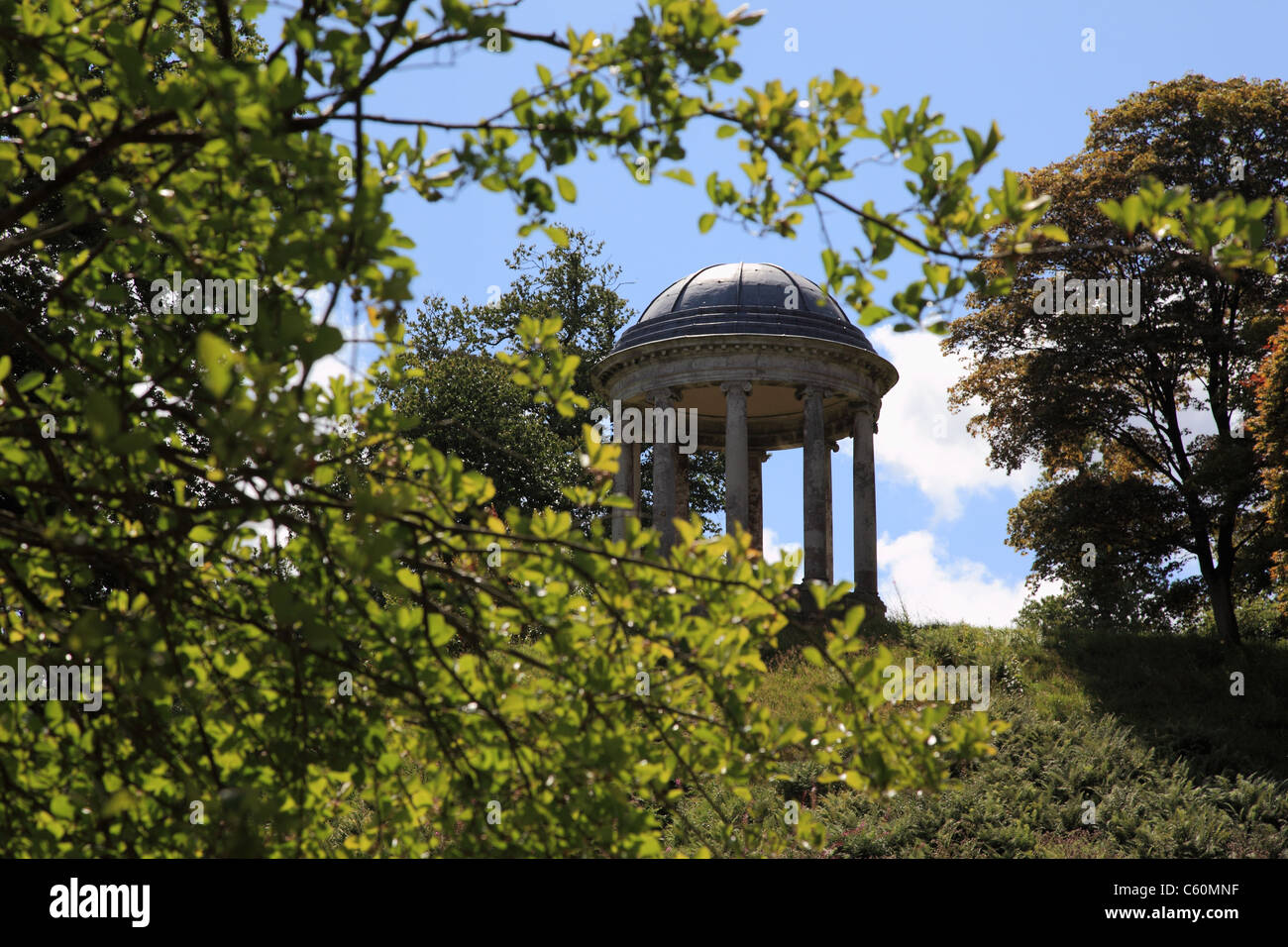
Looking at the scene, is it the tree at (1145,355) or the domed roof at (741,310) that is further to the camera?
the domed roof at (741,310)

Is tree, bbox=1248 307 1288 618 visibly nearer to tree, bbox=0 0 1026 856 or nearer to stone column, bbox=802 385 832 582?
stone column, bbox=802 385 832 582

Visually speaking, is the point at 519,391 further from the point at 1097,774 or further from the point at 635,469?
the point at 1097,774

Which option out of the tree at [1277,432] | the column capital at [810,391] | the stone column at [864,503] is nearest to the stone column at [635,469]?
the column capital at [810,391]

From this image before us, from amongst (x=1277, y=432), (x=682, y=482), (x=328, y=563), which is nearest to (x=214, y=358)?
(x=328, y=563)

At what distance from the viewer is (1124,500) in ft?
82.8

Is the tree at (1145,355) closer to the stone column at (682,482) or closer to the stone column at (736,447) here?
the stone column at (736,447)

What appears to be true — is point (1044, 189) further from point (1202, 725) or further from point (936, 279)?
point (936, 279)

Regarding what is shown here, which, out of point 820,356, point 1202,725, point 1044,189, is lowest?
point 1202,725

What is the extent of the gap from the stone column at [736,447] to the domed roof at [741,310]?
1577 millimetres

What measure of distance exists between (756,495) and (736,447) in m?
6.05

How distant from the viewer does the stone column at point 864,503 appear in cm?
2895

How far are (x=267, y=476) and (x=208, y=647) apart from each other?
6.07 feet

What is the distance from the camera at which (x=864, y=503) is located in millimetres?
29656
